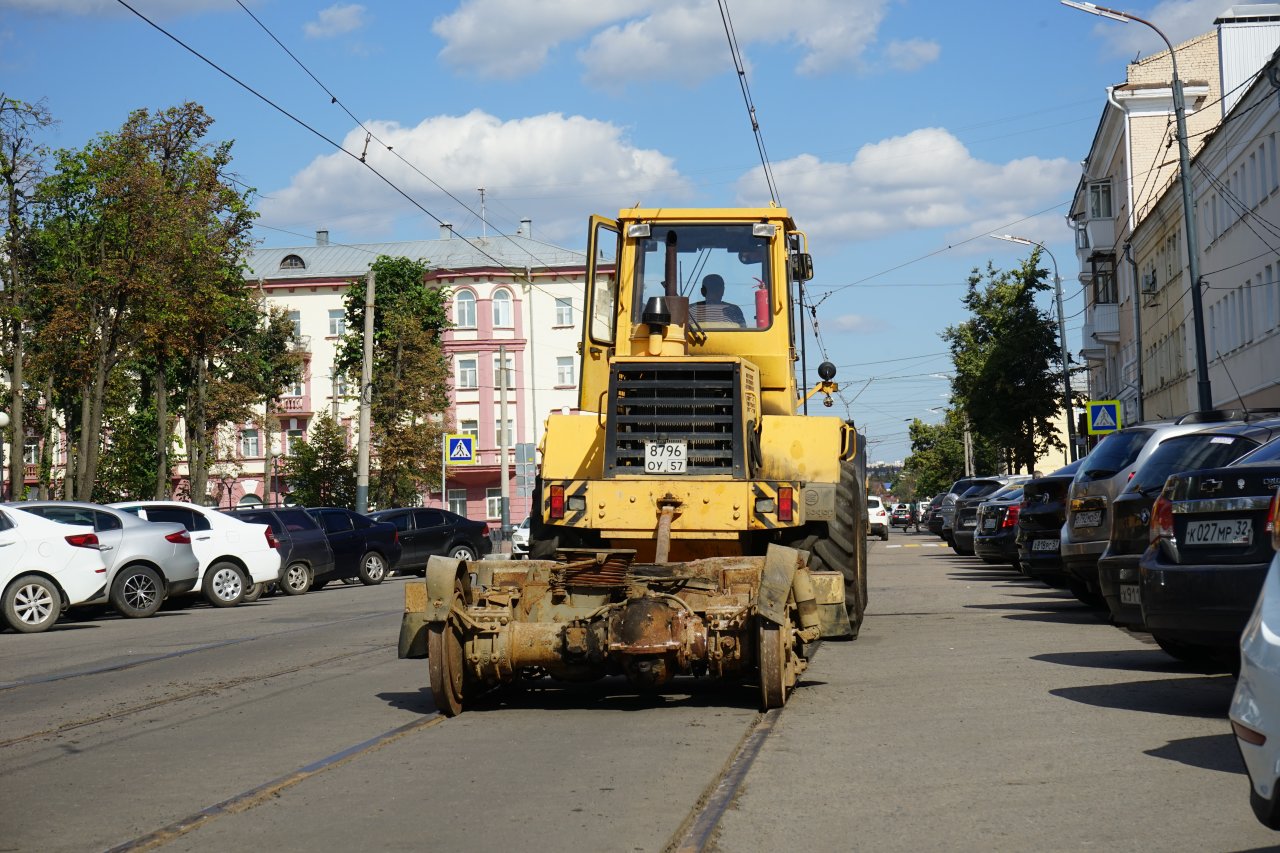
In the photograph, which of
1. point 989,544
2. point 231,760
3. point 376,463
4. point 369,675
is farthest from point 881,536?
point 231,760

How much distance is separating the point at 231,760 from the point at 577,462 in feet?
13.2

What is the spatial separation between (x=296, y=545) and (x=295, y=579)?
25.1 inches

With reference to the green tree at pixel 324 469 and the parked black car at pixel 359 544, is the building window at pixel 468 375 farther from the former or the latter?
the parked black car at pixel 359 544

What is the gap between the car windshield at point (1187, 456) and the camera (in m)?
12.4

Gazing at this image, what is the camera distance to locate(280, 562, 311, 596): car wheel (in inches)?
1146

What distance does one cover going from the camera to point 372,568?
33688mm

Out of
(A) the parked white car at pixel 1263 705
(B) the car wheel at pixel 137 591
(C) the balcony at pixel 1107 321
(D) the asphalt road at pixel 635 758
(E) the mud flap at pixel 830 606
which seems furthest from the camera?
(C) the balcony at pixel 1107 321

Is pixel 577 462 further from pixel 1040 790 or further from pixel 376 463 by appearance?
pixel 376 463

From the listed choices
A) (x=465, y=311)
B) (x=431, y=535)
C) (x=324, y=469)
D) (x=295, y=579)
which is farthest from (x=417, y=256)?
(x=295, y=579)

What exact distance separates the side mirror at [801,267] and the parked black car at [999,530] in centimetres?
1249

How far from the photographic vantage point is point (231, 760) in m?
8.84

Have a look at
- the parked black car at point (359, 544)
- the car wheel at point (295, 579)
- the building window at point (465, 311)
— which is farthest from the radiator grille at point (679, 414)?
the building window at point (465, 311)

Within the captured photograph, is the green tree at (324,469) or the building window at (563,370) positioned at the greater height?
the building window at (563,370)

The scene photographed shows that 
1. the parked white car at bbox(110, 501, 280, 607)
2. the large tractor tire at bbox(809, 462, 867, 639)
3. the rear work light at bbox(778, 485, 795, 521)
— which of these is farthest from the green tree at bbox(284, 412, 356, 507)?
the rear work light at bbox(778, 485, 795, 521)
